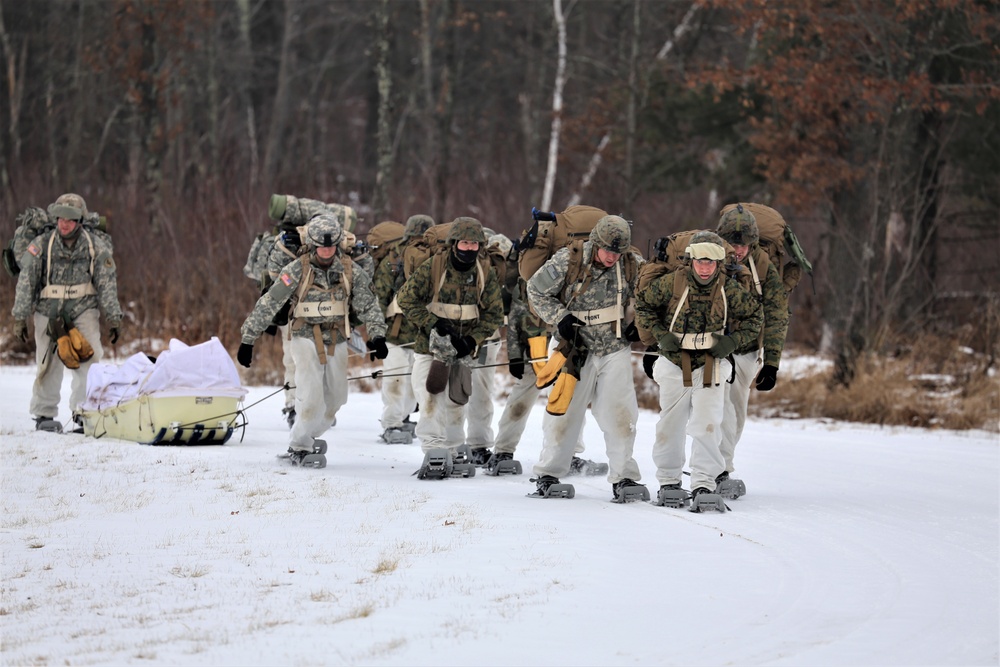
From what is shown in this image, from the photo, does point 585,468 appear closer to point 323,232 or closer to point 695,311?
point 695,311

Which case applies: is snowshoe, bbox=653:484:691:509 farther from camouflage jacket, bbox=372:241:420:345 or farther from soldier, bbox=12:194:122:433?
soldier, bbox=12:194:122:433

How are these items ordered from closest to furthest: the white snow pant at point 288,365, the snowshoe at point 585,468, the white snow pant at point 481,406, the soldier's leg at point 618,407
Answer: the soldier's leg at point 618,407, the snowshoe at point 585,468, the white snow pant at point 288,365, the white snow pant at point 481,406

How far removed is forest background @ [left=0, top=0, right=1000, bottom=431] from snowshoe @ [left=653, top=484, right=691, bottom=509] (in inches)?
297

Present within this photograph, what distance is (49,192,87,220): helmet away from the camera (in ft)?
42.1

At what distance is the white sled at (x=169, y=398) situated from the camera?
12216 millimetres

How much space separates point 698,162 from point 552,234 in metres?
14.6

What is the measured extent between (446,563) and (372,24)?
17963 millimetres

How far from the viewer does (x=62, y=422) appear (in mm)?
14125

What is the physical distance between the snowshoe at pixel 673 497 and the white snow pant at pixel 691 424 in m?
0.06

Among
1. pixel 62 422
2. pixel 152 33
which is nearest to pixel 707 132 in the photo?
pixel 152 33

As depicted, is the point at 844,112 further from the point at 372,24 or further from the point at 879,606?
the point at 879,606

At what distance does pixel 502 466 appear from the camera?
11492 mm

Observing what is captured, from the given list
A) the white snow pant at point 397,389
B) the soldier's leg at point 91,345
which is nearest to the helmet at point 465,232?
the white snow pant at point 397,389

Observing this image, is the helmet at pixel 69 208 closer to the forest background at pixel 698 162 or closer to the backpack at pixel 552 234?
the backpack at pixel 552 234
